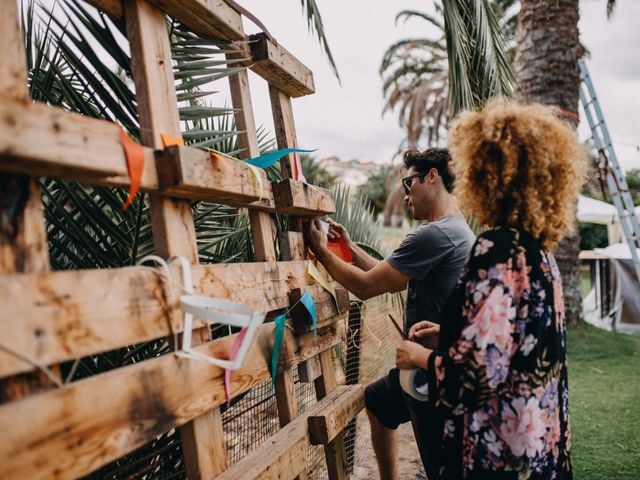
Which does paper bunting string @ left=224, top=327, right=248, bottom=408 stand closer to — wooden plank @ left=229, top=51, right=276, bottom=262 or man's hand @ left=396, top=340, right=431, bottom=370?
wooden plank @ left=229, top=51, right=276, bottom=262

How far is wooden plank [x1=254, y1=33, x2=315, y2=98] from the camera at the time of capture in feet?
6.68

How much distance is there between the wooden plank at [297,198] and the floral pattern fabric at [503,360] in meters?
0.70

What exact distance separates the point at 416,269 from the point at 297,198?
2.45 ft

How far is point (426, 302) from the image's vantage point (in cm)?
249

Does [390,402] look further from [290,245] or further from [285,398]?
[290,245]

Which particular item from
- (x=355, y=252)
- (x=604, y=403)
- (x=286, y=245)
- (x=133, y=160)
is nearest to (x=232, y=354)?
(x=133, y=160)

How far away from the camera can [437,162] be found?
2.71 metres

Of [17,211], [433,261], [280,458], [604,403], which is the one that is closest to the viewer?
[17,211]

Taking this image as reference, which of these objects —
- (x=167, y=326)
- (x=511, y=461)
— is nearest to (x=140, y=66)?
(x=167, y=326)

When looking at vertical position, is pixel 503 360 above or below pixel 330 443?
above

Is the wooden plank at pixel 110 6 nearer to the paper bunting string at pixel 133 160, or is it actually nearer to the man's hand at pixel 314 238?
the paper bunting string at pixel 133 160

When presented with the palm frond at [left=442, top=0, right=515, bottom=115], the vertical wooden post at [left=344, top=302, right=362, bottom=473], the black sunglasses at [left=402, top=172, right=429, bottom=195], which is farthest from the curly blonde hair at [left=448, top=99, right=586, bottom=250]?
the palm frond at [left=442, top=0, right=515, bottom=115]

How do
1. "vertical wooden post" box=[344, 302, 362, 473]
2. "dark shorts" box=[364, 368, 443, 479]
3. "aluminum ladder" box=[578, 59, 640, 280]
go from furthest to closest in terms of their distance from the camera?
"aluminum ladder" box=[578, 59, 640, 280] → "vertical wooden post" box=[344, 302, 362, 473] → "dark shorts" box=[364, 368, 443, 479]

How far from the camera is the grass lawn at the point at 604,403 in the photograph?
12.6ft
